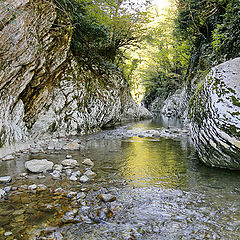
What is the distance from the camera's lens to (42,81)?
23.9ft

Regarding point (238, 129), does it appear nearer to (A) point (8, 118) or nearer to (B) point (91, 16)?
(A) point (8, 118)

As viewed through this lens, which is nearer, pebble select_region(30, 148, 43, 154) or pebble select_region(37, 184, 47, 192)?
pebble select_region(37, 184, 47, 192)

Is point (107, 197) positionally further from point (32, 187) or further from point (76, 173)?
point (32, 187)

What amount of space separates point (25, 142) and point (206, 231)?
19.6 ft

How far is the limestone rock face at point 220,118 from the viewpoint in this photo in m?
3.59

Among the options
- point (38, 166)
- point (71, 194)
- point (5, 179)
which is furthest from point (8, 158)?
point (71, 194)

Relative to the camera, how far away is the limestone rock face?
359 cm

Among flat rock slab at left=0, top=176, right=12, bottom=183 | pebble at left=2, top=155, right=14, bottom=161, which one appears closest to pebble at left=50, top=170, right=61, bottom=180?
flat rock slab at left=0, top=176, right=12, bottom=183

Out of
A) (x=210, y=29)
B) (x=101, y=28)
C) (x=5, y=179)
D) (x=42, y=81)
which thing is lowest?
(x=5, y=179)

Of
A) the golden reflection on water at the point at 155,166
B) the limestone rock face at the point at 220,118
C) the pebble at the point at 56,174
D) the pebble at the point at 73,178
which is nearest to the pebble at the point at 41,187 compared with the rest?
the pebble at the point at 56,174

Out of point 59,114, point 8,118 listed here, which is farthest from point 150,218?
point 59,114

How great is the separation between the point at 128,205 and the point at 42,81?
20.2 feet

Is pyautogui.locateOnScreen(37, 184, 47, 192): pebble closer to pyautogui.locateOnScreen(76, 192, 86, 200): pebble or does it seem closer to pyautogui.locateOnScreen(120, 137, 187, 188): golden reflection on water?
pyautogui.locateOnScreen(76, 192, 86, 200): pebble

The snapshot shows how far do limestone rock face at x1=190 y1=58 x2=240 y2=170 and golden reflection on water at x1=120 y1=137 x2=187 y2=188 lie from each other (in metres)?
0.72
